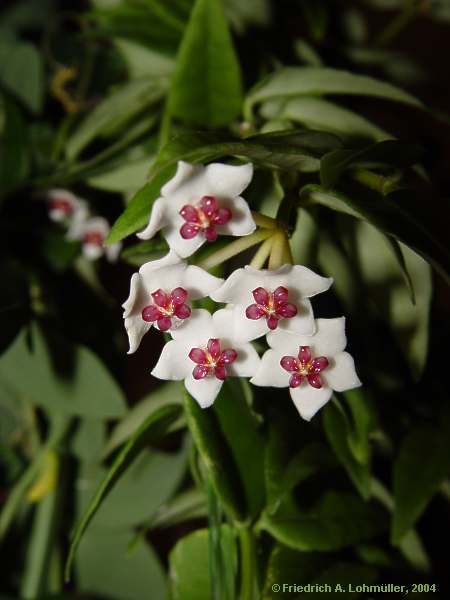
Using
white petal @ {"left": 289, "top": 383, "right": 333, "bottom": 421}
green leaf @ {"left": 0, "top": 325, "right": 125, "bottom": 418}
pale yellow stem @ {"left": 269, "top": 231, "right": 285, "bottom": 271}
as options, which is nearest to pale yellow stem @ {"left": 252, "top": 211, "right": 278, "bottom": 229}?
pale yellow stem @ {"left": 269, "top": 231, "right": 285, "bottom": 271}

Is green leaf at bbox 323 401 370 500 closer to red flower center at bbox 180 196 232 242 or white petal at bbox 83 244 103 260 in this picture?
red flower center at bbox 180 196 232 242

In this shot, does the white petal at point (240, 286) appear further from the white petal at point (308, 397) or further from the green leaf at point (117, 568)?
Result: the green leaf at point (117, 568)

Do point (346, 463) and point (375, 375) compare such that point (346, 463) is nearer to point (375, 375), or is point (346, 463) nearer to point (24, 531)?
point (375, 375)

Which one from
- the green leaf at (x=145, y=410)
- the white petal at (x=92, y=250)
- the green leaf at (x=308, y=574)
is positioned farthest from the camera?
the white petal at (x=92, y=250)

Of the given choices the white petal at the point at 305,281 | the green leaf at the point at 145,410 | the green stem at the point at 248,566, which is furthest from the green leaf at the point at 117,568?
A: the white petal at the point at 305,281

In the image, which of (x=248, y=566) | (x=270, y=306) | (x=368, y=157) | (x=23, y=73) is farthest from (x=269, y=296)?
(x=23, y=73)

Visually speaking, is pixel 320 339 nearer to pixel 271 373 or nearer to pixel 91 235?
pixel 271 373
